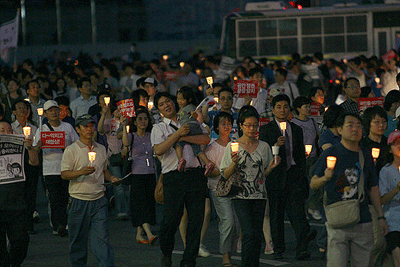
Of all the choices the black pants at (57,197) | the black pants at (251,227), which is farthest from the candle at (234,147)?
the black pants at (57,197)

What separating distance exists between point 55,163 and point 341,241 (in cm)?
539

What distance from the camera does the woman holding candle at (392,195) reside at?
6686 mm

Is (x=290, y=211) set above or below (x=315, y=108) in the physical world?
below

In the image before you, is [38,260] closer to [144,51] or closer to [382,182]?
[382,182]

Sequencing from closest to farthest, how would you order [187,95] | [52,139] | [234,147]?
[234,147] < [187,95] < [52,139]

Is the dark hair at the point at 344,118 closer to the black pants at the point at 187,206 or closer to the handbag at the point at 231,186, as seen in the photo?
the handbag at the point at 231,186

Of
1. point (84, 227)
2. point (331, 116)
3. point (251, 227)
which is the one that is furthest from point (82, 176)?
point (331, 116)

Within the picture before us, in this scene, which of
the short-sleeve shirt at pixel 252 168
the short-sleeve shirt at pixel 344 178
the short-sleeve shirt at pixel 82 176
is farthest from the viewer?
the short-sleeve shirt at pixel 82 176

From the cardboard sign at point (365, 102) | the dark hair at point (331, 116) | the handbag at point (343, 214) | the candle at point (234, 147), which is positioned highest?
the cardboard sign at point (365, 102)

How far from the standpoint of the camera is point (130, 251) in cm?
944

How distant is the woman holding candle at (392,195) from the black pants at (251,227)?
1.25 metres

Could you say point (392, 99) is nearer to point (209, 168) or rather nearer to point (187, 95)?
point (187, 95)

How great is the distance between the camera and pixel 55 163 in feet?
34.4

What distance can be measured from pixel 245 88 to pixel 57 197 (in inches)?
130
